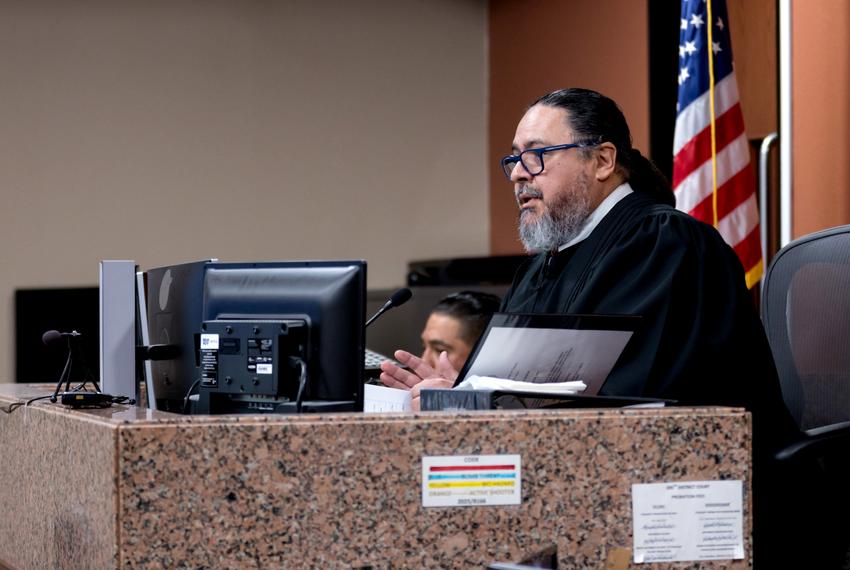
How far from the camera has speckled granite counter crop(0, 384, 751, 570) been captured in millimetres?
1322

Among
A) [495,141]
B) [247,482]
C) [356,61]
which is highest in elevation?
[356,61]

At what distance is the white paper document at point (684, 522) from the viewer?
140cm

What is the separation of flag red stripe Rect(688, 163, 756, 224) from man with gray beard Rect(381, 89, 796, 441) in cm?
103

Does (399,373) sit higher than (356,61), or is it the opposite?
(356,61)

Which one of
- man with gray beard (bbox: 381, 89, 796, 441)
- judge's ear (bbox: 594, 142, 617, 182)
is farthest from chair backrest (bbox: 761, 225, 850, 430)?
judge's ear (bbox: 594, 142, 617, 182)

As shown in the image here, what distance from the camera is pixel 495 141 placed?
5.95m

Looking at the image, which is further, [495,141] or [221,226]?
[495,141]

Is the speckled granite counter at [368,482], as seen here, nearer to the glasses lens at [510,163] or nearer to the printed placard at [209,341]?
the printed placard at [209,341]

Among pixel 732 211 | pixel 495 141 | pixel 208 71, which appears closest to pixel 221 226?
pixel 208 71

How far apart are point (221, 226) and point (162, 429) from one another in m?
4.22

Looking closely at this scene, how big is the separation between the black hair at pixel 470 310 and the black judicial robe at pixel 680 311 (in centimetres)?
148

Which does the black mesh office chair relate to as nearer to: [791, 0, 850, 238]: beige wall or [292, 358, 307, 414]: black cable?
[292, 358, 307, 414]: black cable

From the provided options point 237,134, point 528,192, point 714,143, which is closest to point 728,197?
point 714,143

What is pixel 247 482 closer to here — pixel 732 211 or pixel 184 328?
pixel 184 328
